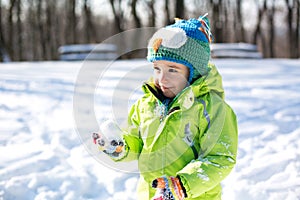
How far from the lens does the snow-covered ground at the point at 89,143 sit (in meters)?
2.63

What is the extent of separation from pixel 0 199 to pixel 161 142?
1.37 meters

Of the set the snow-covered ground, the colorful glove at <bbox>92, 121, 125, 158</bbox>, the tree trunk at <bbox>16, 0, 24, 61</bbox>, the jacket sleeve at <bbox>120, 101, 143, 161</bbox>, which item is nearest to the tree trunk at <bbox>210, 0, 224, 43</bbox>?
the tree trunk at <bbox>16, 0, 24, 61</bbox>

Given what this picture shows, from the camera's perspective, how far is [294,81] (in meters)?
5.76

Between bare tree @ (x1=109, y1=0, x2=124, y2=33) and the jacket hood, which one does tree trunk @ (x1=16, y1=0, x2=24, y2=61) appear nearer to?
bare tree @ (x1=109, y1=0, x2=124, y2=33)

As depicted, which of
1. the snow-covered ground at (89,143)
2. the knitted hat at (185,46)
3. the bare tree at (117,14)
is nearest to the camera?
the knitted hat at (185,46)

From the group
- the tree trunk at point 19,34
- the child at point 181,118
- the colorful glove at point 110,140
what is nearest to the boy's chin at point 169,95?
the child at point 181,118

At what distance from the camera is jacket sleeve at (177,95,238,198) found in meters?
1.60

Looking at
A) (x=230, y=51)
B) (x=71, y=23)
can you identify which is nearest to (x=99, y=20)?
(x=71, y=23)

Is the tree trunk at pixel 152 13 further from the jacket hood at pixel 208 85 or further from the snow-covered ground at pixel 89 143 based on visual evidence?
the jacket hood at pixel 208 85

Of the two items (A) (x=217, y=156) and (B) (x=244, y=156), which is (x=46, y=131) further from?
(A) (x=217, y=156)

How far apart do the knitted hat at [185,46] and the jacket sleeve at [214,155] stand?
0.62 feet

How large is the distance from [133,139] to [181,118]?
309 mm

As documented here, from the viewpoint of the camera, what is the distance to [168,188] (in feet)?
5.07

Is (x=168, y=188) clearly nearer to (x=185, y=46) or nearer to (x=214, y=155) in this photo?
(x=214, y=155)
